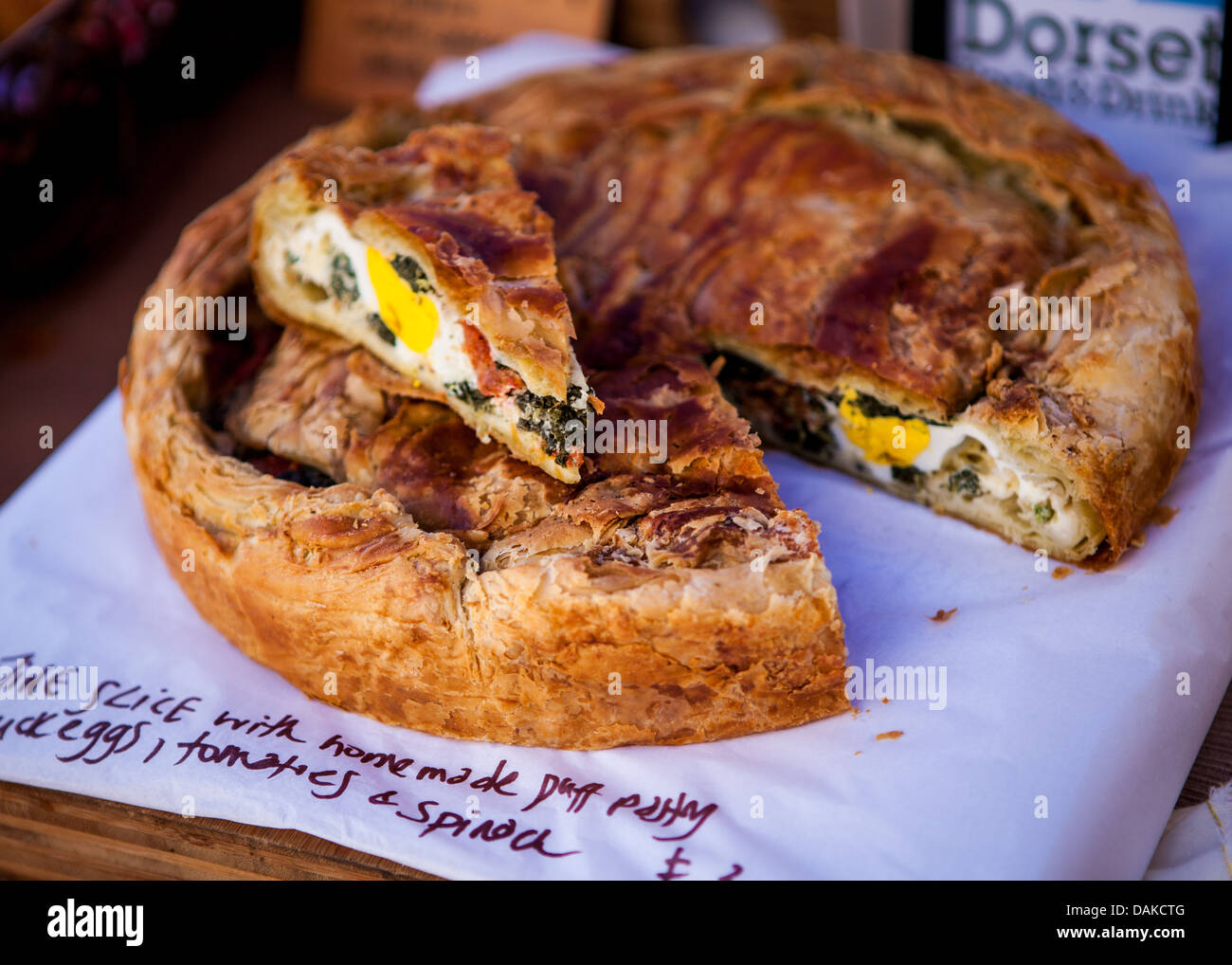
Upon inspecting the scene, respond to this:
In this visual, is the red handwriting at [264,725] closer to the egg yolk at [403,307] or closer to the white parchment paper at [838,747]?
the white parchment paper at [838,747]

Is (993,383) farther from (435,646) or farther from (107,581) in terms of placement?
(107,581)

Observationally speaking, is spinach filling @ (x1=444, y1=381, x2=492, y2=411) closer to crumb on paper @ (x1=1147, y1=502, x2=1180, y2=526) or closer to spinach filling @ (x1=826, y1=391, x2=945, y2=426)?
spinach filling @ (x1=826, y1=391, x2=945, y2=426)

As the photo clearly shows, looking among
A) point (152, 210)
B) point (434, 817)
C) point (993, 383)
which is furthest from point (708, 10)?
point (434, 817)

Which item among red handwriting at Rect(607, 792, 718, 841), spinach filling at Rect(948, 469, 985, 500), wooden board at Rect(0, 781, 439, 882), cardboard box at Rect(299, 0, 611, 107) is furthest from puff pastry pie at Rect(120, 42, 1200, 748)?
cardboard box at Rect(299, 0, 611, 107)

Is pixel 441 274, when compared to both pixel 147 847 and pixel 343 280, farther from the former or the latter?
pixel 147 847

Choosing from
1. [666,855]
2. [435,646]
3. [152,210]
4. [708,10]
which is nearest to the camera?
[666,855]

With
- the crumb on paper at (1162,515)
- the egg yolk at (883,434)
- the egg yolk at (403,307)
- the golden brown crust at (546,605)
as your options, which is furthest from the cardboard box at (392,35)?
the crumb on paper at (1162,515)
